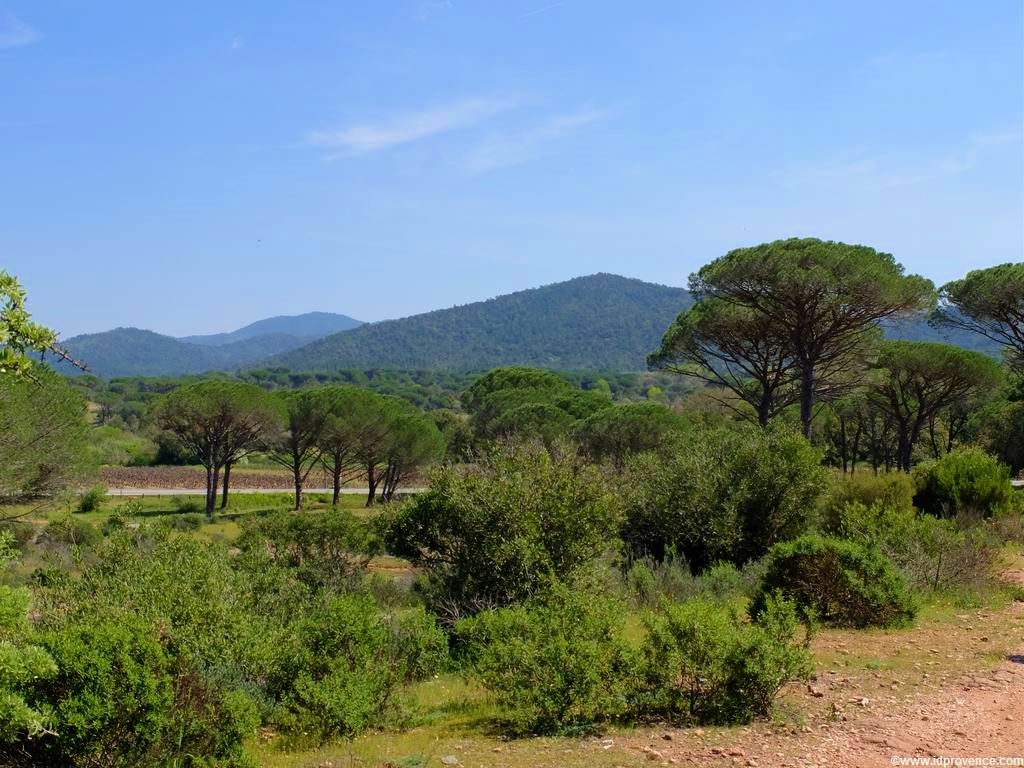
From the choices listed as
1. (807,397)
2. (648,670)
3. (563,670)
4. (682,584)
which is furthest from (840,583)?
(807,397)

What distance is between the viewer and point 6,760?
17.0 feet

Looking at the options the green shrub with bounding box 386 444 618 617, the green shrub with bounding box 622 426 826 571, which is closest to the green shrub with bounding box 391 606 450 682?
the green shrub with bounding box 386 444 618 617

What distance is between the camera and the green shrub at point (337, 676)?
652 cm

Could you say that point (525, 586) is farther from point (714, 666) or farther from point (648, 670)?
point (714, 666)

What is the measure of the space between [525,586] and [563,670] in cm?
448

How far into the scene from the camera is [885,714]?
6672 millimetres

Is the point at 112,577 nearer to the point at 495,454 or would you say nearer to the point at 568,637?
the point at 568,637

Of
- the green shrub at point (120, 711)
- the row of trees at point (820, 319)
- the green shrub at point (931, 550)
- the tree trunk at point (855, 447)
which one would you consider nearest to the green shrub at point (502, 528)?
the green shrub at point (931, 550)

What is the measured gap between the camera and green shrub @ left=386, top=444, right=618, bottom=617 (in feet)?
36.8

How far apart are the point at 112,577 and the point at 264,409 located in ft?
112

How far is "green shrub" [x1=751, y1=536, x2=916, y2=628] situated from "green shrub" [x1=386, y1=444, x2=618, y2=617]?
103 inches

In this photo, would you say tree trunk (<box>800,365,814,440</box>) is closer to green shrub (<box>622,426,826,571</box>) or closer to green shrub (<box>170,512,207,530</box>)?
green shrub (<box>622,426,826,571</box>)

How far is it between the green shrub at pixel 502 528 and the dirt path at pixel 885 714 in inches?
144

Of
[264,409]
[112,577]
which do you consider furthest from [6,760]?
[264,409]
